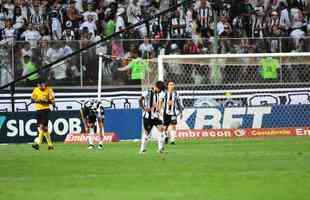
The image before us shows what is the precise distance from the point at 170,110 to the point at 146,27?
316 inches

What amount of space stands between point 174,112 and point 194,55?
9.88 feet

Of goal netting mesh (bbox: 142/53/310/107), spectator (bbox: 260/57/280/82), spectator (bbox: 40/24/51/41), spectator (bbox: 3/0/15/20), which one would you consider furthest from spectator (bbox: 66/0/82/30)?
spectator (bbox: 260/57/280/82)

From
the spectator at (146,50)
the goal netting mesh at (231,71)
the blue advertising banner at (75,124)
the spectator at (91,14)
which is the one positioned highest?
the spectator at (91,14)

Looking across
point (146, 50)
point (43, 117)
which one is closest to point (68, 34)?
point (146, 50)

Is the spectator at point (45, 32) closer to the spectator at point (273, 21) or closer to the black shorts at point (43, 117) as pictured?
the black shorts at point (43, 117)

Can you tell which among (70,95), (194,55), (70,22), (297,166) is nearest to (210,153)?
(297,166)

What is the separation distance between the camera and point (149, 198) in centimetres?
1442

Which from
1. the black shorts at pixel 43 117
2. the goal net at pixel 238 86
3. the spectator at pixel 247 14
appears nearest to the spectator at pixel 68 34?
the goal net at pixel 238 86

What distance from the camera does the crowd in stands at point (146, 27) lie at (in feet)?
114

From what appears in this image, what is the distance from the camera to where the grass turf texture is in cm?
1510

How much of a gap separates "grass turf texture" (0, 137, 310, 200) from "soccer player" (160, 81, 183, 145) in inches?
53.1

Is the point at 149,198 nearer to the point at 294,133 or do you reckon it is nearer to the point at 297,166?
the point at 297,166

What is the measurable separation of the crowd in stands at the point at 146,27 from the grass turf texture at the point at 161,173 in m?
7.03

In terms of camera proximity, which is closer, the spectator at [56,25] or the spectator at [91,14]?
the spectator at [56,25]
